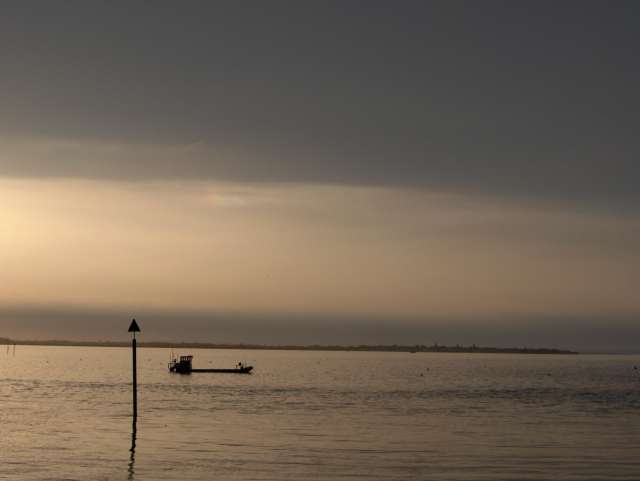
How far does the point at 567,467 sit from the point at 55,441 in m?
24.3

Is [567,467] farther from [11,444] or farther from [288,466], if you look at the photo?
[11,444]

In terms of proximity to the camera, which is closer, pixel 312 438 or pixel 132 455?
pixel 132 455

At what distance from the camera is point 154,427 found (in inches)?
1984

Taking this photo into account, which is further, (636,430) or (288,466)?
(636,430)

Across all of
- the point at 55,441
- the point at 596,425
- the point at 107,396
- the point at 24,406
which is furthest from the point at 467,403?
the point at 55,441

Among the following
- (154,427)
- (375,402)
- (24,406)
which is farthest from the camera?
(375,402)

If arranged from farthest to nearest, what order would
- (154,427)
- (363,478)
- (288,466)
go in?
(154,427)
(288,466)
(363,478)

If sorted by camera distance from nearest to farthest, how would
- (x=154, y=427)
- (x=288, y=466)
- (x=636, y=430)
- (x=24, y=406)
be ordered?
(x=288, y=466) → (x=154, y=427) → (x=636, y=430) → (x=24, y=406)

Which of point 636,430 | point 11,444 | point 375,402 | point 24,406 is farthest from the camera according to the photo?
point 375,402

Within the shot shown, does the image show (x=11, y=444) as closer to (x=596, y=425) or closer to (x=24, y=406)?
(x=24, y=406)

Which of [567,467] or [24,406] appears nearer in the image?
[567,467]

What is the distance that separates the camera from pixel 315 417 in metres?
60.3

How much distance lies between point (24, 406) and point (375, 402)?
97.5 ft

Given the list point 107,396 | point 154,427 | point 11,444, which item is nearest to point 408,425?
point 154,427
